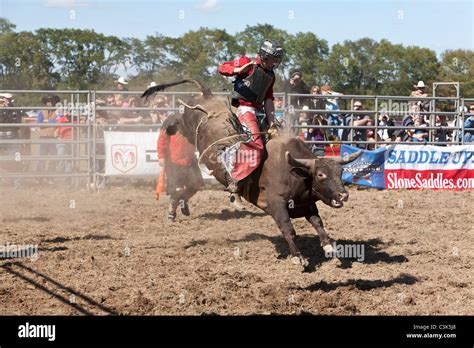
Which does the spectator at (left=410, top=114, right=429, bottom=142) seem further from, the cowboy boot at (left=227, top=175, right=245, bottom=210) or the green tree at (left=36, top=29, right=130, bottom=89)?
the green tree at (left=36, top=29, right=130, bottom=89)

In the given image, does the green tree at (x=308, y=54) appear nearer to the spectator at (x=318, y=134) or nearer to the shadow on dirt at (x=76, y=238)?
the spectator at (x=318, y=134)

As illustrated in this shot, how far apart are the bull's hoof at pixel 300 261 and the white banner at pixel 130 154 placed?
6.46 metres

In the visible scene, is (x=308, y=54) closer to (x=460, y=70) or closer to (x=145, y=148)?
(x=460, y=70)

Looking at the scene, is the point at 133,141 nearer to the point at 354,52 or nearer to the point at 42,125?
the point at 42,125

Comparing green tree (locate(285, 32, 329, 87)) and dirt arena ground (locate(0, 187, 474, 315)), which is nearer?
dirt arena ground (locate(0, 187, 474, 315))

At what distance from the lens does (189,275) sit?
19.8ft

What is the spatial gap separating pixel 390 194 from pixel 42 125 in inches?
256

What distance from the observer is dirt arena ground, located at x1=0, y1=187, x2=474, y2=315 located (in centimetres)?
516

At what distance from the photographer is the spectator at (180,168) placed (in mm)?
9203

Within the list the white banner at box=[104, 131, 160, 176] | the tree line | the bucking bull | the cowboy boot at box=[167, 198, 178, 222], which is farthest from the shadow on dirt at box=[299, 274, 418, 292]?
the tree line

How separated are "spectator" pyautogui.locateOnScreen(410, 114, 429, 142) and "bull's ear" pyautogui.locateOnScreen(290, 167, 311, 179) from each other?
7.84m

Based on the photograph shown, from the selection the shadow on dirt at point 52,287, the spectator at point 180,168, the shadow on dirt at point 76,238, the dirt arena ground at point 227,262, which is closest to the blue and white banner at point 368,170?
the dirt arena ground at point 227,262

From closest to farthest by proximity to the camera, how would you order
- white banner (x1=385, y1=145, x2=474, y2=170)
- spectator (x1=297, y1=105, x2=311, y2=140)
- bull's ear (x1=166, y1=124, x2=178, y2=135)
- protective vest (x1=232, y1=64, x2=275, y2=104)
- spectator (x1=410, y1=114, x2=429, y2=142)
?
protective vest (x1=232, y1=64, x2=275, y2=104) → bull's ear (x1=166, y1=124, x2=178, y2=135) → white banner (x1=385, y1=145, x2=474, y2=170) → spectator (x1=297, y1=105, x2=311, y2=140) → spectator (x1=410, y1=114, x2=429, y2=142)
